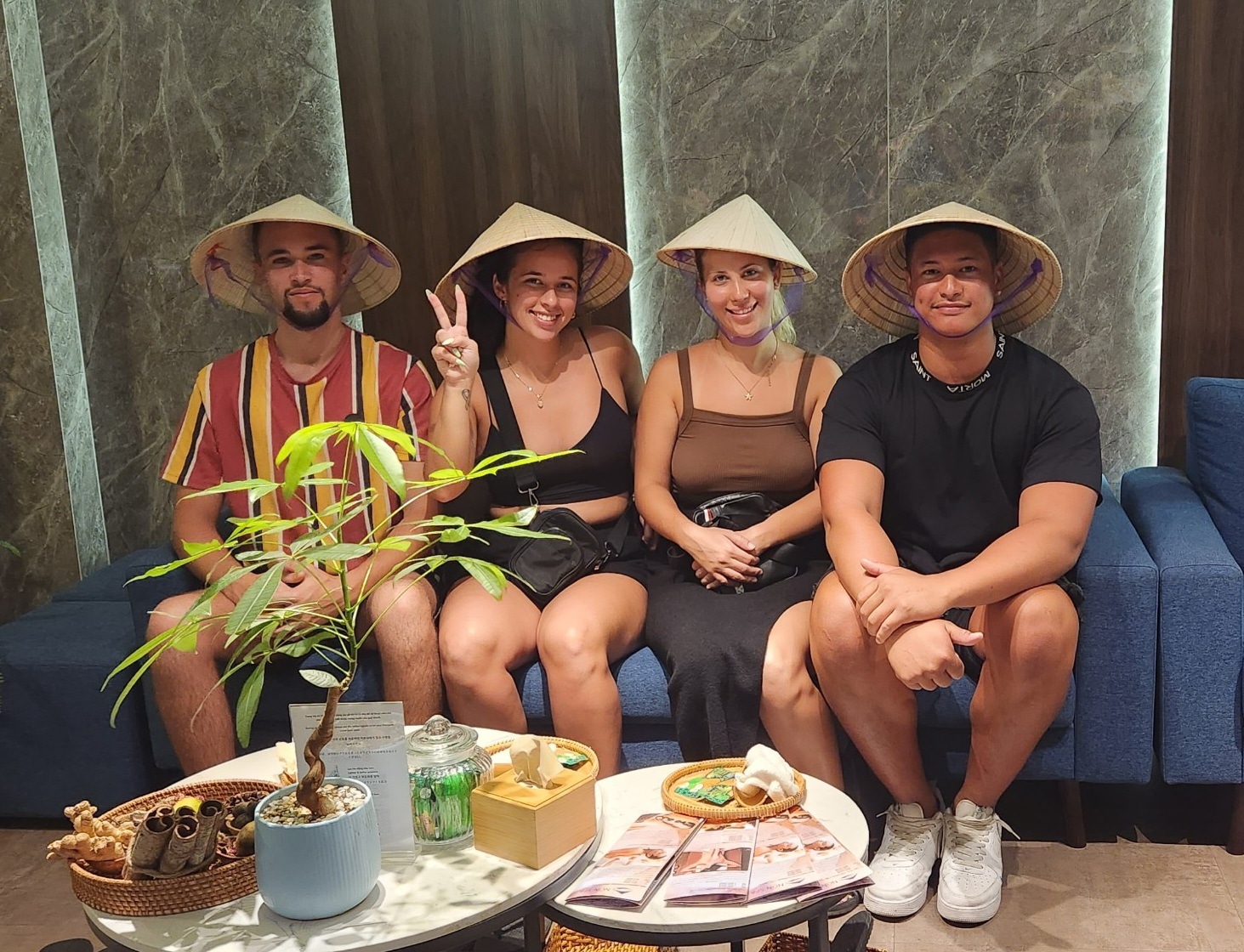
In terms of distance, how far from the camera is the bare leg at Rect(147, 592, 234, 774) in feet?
8.06

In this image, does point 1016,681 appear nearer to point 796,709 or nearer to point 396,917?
point 796,709

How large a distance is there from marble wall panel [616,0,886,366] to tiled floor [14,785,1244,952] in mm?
1282

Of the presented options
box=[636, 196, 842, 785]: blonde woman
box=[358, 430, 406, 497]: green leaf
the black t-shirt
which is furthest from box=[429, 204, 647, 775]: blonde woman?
box=[358, 430, 406, 497]: green leaf

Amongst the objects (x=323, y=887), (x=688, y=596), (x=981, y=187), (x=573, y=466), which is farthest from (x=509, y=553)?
(x=981, y=187)

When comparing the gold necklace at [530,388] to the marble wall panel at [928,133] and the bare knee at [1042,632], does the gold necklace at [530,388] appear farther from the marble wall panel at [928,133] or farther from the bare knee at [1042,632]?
the bare knee at [1042,632]

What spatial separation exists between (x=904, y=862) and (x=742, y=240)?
4.19 ft

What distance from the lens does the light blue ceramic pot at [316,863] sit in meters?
1.43

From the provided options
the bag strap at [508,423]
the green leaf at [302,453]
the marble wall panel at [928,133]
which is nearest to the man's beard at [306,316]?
the bag strap at [508,423]

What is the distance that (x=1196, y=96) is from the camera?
2.81 m

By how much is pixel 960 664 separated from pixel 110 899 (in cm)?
136

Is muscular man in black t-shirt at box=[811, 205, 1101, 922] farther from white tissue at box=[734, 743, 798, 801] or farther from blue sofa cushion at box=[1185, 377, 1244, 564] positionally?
white tissue at box=[734, 743, 798, 801]

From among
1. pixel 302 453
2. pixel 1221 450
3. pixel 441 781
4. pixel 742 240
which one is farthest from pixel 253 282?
pixel 1221 450

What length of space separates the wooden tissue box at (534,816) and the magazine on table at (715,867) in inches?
5.7

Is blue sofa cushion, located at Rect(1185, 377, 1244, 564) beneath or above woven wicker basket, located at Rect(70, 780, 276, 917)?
above
